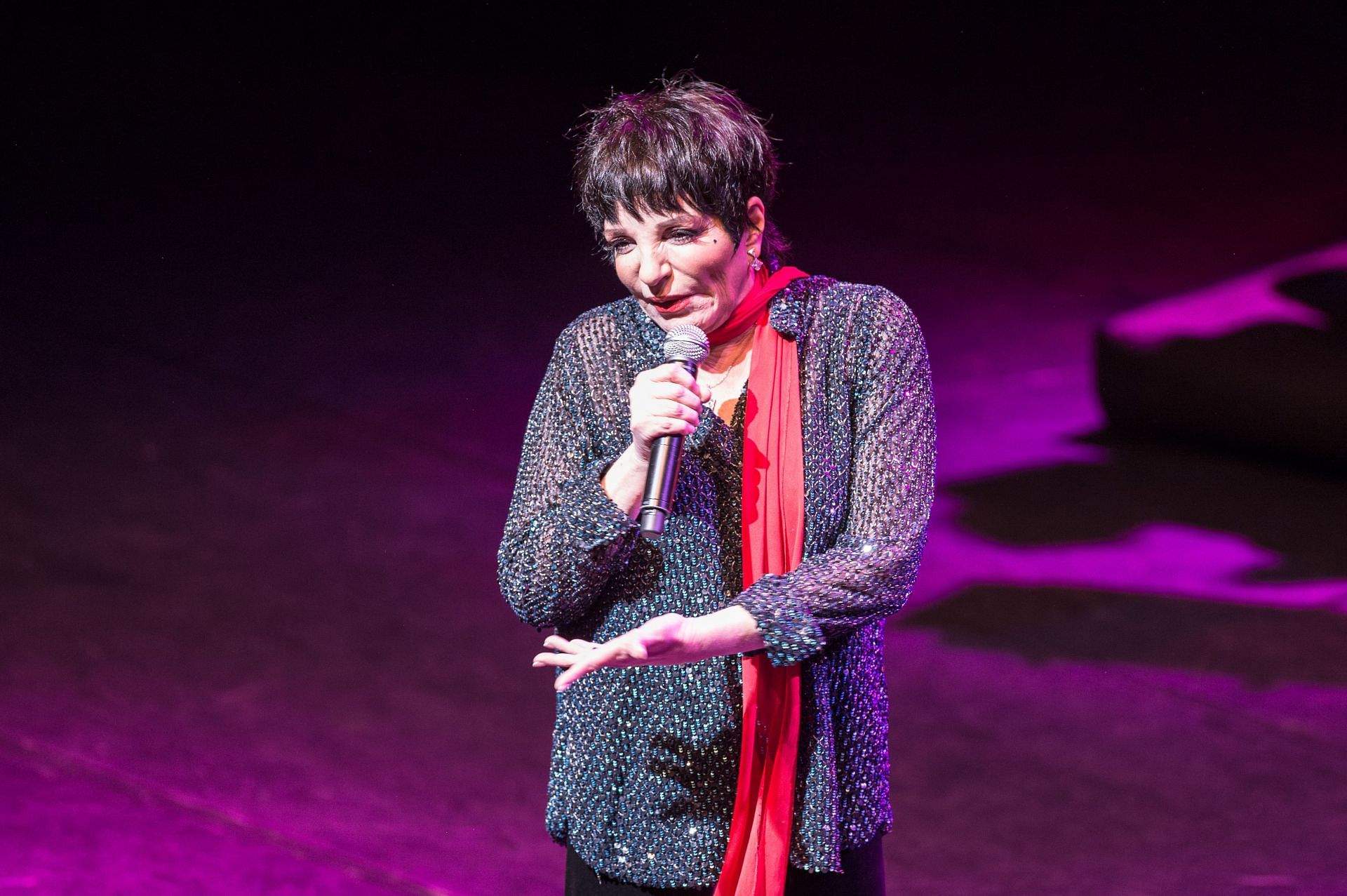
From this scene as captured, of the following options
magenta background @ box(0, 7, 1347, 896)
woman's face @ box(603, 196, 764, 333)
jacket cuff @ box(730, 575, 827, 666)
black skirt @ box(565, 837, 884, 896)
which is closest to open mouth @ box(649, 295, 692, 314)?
woman's face @ box(603, 196, 764, 333)

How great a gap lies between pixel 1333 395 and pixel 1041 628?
5.08 feet

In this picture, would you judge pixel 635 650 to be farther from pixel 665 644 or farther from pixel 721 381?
pixel 721 381

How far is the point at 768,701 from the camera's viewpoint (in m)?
1.66

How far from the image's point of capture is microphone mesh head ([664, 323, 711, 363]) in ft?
5.24

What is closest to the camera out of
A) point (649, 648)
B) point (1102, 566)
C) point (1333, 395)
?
point (649, 648)

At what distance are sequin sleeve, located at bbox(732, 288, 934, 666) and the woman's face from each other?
4.7 inches

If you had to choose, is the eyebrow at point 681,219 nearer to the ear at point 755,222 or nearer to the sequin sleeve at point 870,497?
the ear at point 755,222

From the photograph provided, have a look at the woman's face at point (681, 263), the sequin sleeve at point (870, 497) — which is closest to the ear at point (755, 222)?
the woman's face at point (681, 263)

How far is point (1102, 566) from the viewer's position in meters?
4.48

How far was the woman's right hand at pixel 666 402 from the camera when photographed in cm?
151

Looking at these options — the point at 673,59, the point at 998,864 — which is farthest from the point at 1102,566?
the point at 673,59

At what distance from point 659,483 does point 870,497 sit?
25 centimetres

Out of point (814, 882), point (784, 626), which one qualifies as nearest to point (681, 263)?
point (784, 626)

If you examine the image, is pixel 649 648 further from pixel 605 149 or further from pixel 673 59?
pixel 673 59
